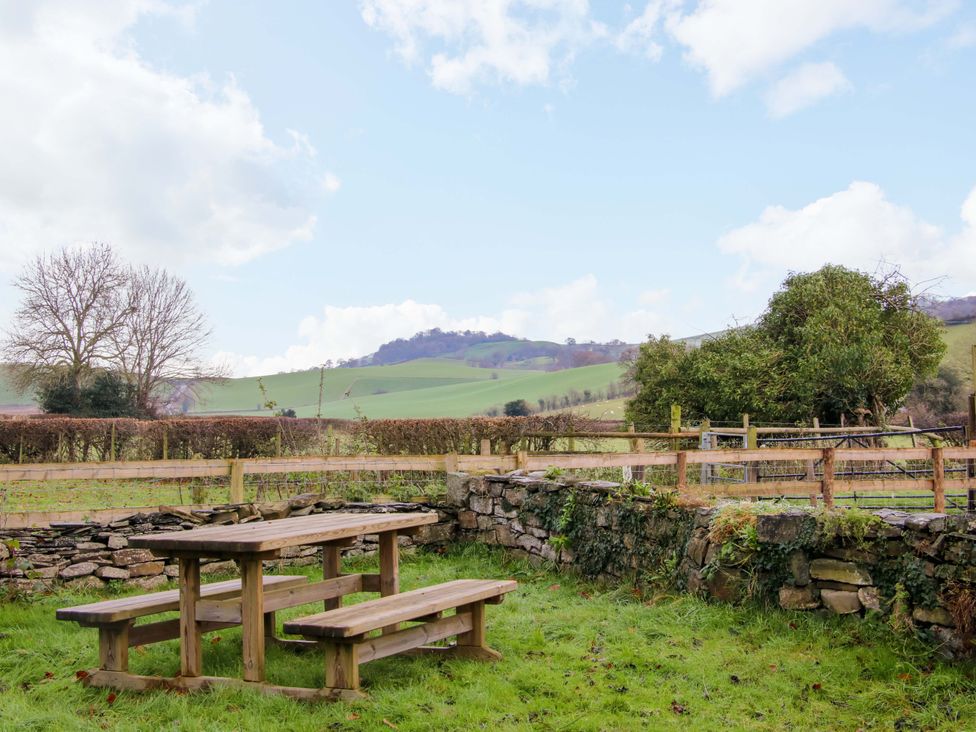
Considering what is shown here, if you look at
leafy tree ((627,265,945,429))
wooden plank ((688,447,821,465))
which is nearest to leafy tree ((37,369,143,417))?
leafy tree ((627,265,945,429))

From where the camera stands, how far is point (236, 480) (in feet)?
26.7

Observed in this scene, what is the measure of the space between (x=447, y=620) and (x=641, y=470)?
674cm

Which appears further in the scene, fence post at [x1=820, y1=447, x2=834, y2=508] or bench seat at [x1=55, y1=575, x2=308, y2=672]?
fence post at [x1=820, y1=447, x2=834, y2=508]

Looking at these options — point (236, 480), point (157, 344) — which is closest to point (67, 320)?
point (157, 344)

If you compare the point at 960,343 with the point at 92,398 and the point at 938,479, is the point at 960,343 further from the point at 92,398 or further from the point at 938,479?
the point at 92,398

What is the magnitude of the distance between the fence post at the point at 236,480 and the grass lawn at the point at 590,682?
7.58 ft

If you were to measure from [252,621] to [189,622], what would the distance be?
0.43 metres

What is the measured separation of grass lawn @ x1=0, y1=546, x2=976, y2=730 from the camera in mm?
4109

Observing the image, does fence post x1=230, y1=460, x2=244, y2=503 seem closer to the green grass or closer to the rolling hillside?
the rolling hillside

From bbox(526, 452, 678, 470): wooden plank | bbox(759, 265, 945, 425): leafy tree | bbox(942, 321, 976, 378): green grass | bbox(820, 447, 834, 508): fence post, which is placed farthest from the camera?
bbox(942, 321, 976, 378): green grass

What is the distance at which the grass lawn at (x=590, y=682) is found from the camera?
4109mm

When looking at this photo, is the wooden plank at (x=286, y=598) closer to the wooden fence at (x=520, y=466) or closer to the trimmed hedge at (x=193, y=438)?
the wooden fence at (x=520, y=466)

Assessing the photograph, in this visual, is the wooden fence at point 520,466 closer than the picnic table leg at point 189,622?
No

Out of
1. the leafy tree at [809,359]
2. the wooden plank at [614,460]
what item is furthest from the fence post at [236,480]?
the leafy tree at [809,359]
